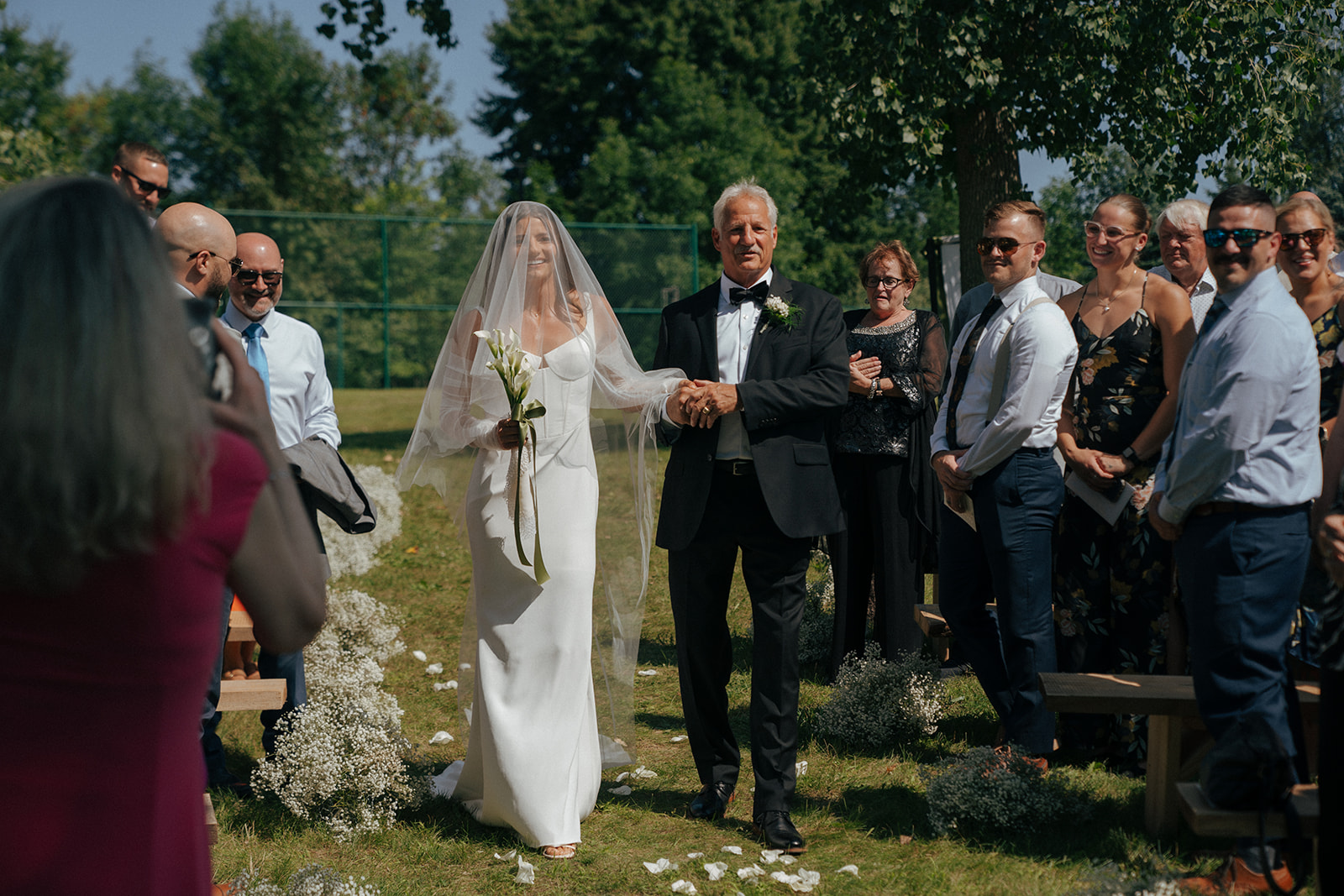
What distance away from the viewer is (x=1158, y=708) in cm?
381

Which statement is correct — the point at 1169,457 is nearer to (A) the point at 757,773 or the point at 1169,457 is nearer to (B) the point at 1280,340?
(B) the point at 1280,340

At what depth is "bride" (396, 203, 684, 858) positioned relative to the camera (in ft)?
14.2

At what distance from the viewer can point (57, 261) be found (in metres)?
1.46

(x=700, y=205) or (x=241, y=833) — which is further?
(x=700, y=205)

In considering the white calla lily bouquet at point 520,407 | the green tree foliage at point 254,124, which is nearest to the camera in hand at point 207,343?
the white calla lily bouquet at point 520,407

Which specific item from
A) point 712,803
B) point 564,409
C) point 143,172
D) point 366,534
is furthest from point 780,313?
point 366,534

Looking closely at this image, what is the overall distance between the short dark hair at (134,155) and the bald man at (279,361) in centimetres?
79

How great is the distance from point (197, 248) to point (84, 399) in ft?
9.61

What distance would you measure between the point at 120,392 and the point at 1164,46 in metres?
11.6

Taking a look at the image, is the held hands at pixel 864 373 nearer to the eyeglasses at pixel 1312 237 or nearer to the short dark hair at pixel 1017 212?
the short dark hair at pixel 1017 212

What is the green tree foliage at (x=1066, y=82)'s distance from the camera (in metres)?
10.6

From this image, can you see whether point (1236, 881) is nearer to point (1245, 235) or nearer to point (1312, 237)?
point (1245, 235)

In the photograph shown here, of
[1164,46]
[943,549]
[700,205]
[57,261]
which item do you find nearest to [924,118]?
[1164,46]

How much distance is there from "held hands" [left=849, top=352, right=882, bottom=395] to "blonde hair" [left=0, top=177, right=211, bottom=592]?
477cm
